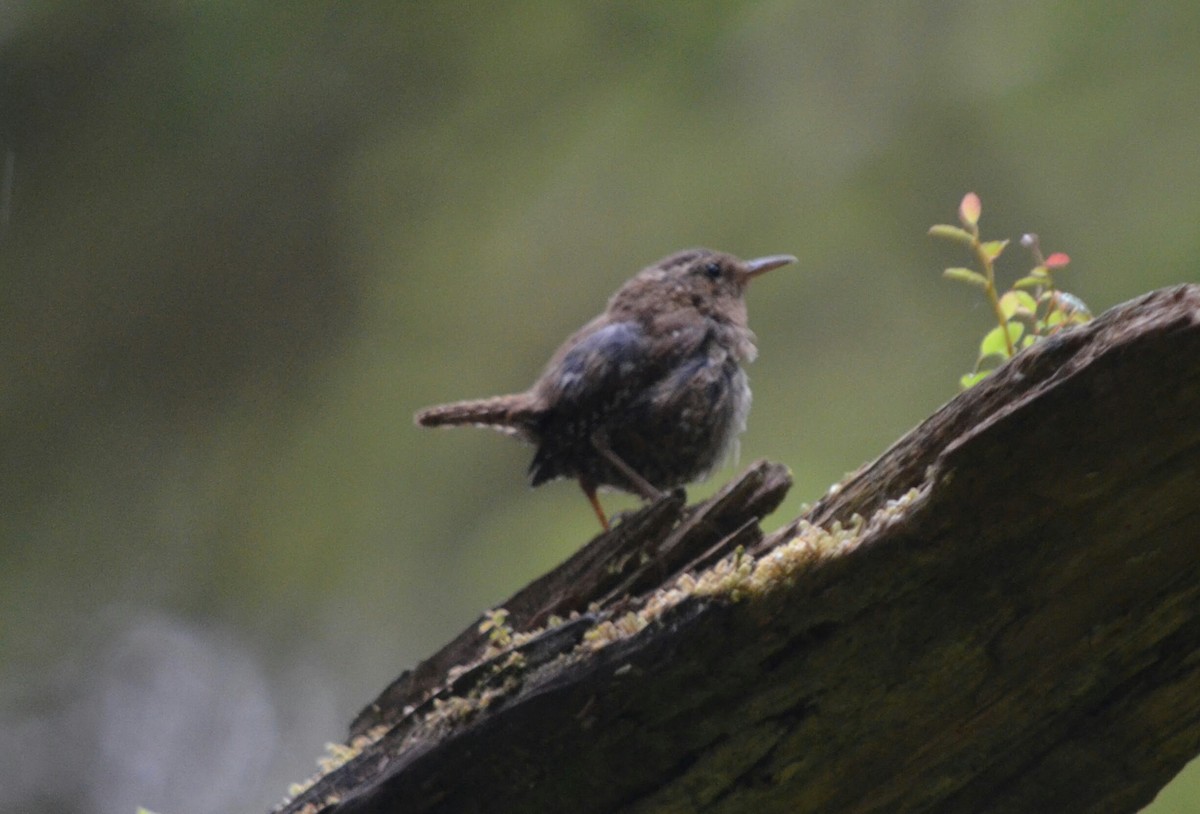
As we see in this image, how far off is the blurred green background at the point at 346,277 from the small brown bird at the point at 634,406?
81cm

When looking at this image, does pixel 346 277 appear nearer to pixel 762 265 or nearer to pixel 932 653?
pixel 762 265

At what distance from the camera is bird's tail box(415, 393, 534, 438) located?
2367 millimetres

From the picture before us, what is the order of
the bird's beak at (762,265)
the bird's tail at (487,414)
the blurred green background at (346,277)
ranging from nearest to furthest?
the bird's tail at (487,414)
the bird's beak at (762,265)
the blurred green background at (346,277)

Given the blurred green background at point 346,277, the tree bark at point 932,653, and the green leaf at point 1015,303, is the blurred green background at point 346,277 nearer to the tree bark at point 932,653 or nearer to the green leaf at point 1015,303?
the green leaf at point 1015,303

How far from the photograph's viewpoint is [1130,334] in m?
1.32

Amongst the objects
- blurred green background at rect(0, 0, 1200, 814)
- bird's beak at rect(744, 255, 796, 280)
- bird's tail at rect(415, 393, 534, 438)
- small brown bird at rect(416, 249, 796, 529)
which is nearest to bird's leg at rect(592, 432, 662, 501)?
small brown bird at rect(416, 249, 796, 529)

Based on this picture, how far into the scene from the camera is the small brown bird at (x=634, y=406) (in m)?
2.39

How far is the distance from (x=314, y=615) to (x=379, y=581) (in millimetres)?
269

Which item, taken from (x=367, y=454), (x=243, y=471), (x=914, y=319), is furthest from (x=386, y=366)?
(x=914, y=319)

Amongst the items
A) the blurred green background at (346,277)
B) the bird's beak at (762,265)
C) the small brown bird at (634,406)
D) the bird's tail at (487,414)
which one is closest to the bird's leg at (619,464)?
the small brown bird at (634,406)

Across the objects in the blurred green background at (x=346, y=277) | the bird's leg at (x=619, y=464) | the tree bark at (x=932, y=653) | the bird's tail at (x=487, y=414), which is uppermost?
the blurred green background at (x=346, y=277)

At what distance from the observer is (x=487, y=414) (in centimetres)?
243

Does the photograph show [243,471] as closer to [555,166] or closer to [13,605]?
[13,605]

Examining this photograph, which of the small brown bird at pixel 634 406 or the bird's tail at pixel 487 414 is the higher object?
the bird's tail at pixel 487 414
